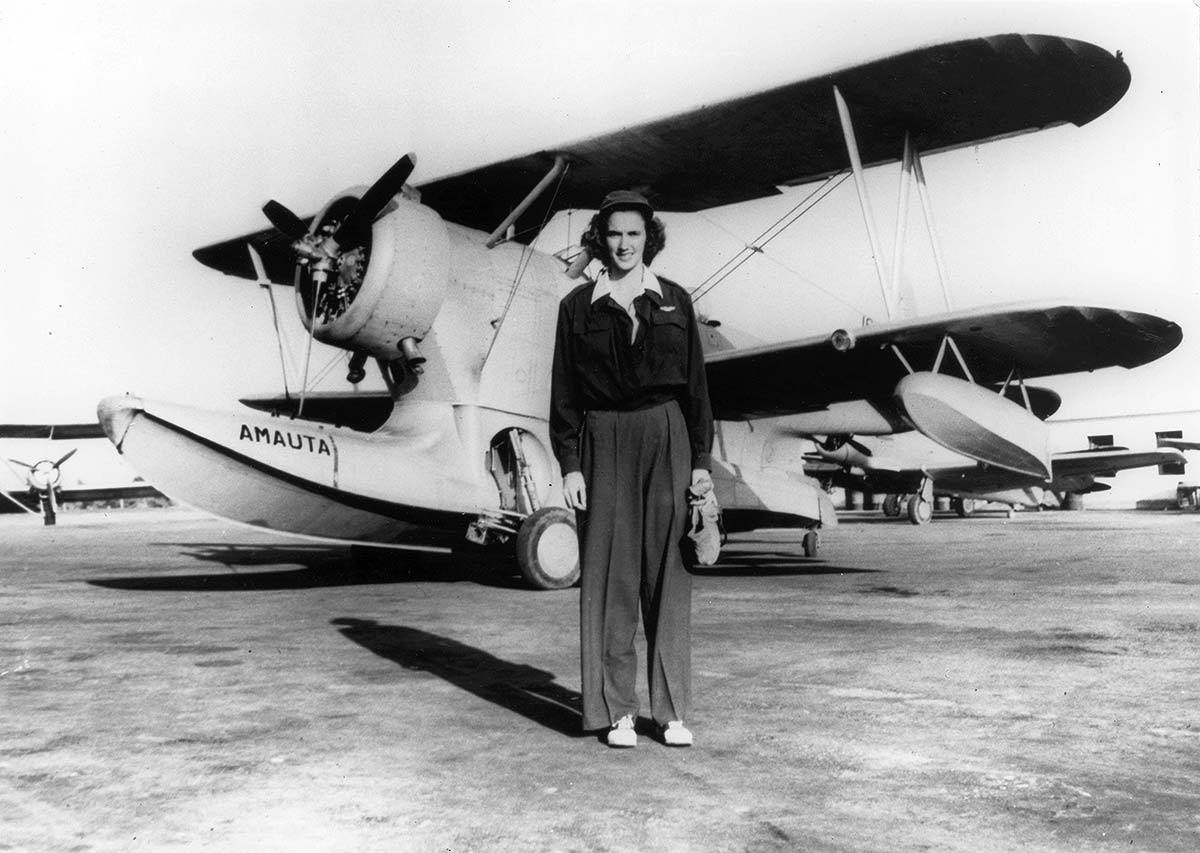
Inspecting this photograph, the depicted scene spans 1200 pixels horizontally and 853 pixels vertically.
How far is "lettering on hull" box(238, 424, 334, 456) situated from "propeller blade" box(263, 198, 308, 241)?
1856mm

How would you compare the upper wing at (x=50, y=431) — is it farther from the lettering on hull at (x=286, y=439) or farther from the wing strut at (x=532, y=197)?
the lettering on hull at (x=286, y=439)

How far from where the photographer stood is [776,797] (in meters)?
2.44

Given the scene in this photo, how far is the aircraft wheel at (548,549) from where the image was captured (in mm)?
8133

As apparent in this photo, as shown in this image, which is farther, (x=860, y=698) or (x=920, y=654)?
(x=920, y=654)

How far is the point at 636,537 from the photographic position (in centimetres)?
325

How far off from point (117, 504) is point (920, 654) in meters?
89.3

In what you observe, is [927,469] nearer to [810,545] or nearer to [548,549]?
[810,545]

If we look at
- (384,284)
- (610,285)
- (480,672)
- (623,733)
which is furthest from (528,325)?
(623,733)

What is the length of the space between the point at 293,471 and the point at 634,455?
4644 millimetres

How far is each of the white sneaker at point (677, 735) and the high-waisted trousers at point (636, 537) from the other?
0.18 metres

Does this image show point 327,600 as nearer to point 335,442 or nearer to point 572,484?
point 335,442

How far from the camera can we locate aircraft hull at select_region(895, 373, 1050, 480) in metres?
8.41

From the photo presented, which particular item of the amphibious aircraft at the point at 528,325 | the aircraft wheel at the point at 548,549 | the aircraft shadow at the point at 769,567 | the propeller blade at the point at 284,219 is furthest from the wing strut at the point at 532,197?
the aircraft shadow at the point at 769,567

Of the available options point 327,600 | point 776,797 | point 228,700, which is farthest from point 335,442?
point 776,797
